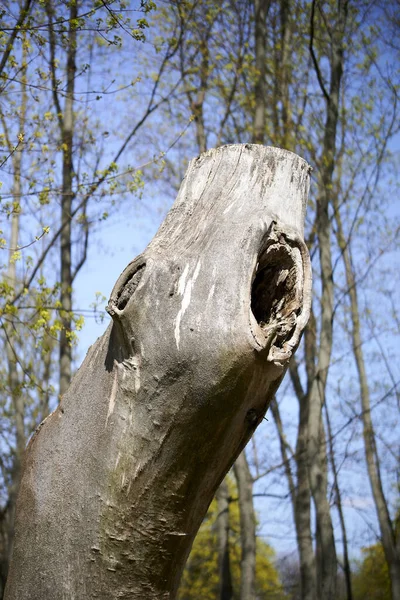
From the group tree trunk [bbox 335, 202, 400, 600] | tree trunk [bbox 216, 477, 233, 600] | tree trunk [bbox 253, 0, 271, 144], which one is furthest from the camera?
tree trunk [bbox 216, 477, 233, 600]

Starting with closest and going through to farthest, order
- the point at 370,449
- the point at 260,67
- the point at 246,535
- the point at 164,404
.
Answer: the point at 164,404 → the point at 246,535 → the point at 260,67 → the point at 370,449

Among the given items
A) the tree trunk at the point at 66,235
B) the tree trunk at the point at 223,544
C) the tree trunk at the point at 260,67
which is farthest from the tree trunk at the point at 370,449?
the tree trunk at the point at 66,235

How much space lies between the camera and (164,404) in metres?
2.14

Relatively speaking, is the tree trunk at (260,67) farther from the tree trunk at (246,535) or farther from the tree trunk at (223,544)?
the tree trunk at (223,544)

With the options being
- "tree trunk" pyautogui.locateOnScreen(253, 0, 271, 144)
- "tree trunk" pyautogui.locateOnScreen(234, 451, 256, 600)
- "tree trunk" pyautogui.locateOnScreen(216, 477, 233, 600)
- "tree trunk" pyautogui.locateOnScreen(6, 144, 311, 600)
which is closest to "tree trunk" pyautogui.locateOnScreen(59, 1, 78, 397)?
"tree trunk" pyautogui.locateOnScreen(253, 0, 271, 144)

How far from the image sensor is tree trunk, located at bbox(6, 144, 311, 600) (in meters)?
2.12

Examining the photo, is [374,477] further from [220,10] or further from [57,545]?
[57,545]

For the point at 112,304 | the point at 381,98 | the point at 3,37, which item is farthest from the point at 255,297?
the point at 381,98

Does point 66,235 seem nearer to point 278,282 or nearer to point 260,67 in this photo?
point 260,67

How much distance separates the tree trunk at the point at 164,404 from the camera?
212 cm

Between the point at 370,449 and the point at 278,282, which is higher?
the point at 370,449

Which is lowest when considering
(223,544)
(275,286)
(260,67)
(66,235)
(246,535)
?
(275,286)

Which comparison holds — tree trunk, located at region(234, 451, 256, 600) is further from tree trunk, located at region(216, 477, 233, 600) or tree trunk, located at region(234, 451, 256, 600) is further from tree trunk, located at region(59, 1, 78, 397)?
tree trunk, located at region(59, 1, 78, 397)

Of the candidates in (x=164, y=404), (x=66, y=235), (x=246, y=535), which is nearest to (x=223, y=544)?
(x=246, y=535)
